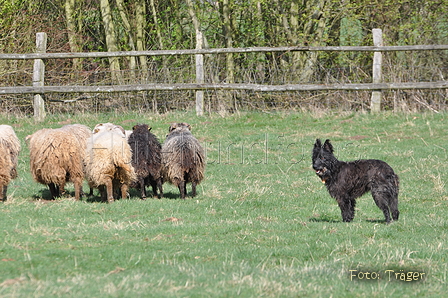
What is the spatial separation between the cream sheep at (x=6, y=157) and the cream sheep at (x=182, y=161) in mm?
2573

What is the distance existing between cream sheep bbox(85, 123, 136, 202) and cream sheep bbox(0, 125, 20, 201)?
4.23 feet

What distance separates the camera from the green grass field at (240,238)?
18.4 ft

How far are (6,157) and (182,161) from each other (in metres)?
2.92

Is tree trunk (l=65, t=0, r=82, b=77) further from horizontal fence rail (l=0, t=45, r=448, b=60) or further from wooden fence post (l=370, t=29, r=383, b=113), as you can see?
wooden fence post (l=370, t=29, r=383, b=113)

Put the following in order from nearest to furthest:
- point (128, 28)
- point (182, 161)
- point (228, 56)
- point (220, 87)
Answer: point (182, 161) → point (220, 87) → point (228, 56) → point (128, 28)

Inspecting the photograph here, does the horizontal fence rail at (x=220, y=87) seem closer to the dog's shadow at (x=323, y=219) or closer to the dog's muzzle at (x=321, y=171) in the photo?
the dog's shadow at (x=323, y=219)

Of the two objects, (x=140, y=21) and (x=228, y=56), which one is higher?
(x=140, y=21)

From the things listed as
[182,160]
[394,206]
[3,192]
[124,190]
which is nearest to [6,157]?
[3,192]

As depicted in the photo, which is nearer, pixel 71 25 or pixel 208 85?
pixel 208 85

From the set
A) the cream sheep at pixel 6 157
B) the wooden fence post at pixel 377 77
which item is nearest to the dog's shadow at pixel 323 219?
the cream sheep at pixel 6 157

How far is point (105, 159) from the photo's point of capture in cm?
987

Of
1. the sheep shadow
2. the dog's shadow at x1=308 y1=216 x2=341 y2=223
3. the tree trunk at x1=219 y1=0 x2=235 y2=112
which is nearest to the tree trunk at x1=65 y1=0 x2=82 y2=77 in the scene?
the tree trunk at x1=219 y1=0 x2=235 y2=112

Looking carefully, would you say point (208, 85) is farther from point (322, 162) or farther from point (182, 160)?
point (322, 162)

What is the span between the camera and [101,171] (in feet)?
32.3
